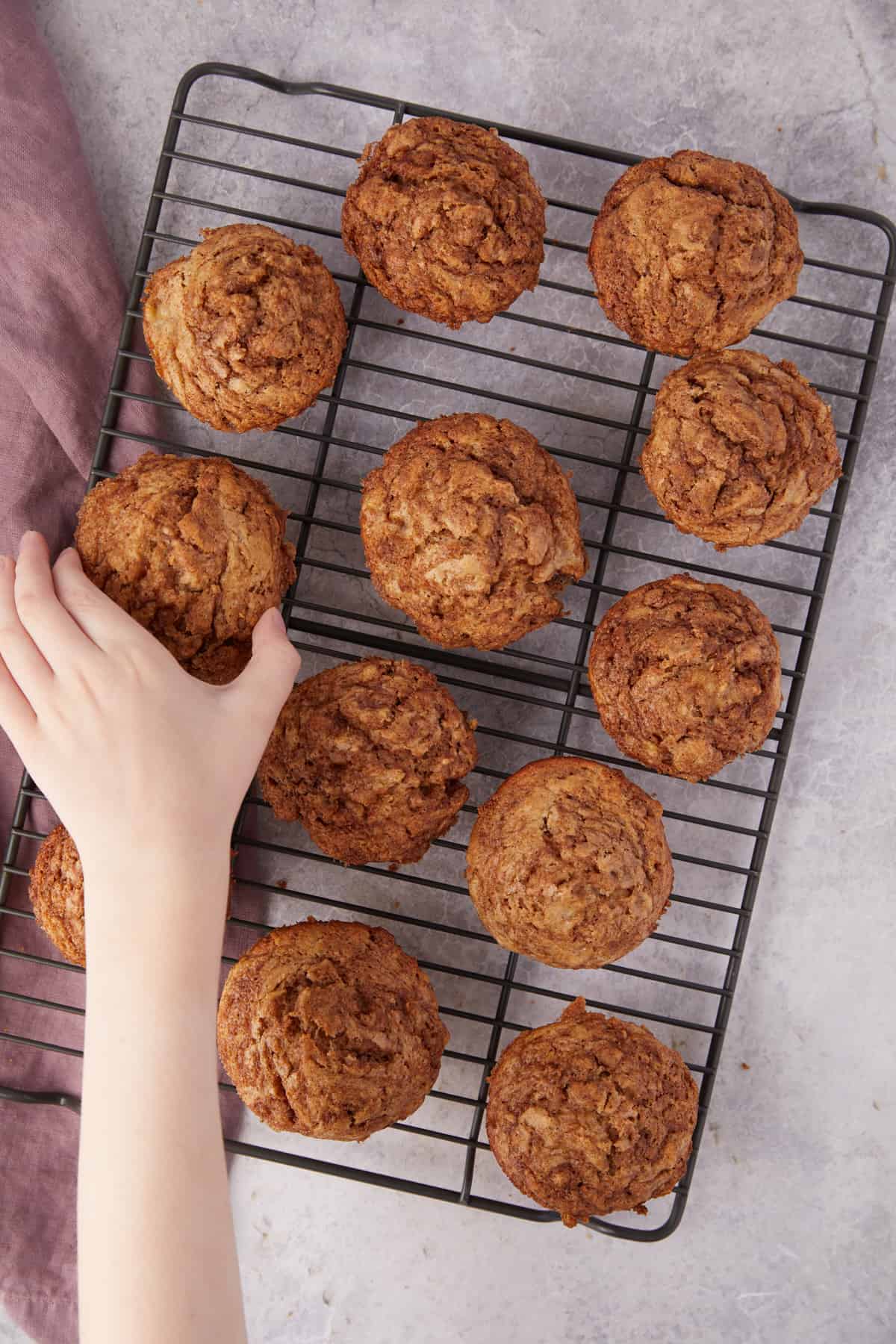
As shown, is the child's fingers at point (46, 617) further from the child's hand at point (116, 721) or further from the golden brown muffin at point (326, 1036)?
the golden brown muffin at point (326, 1036)

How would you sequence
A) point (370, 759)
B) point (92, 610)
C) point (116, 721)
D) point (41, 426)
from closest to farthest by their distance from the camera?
1. point (116, 721)
2. point (92, 610)
3. point (370, 759)
4. point (41, 426)

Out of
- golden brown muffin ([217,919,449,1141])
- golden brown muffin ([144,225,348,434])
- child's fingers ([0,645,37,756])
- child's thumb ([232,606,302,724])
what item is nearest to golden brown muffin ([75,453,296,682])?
child's thumb ([232,606,302,724])

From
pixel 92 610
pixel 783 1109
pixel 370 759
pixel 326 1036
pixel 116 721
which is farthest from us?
pixel 783 1109

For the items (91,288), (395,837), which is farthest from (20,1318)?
(91,288)

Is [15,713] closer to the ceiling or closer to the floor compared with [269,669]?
closer to the floor

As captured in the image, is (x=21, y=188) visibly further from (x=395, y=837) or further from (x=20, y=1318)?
(x=20, y=1318)

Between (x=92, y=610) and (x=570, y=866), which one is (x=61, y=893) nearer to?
(x=92, y=610)

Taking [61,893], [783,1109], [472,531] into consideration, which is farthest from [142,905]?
[783,1109]

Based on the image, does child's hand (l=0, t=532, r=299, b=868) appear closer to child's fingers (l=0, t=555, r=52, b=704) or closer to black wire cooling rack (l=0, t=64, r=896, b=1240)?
child's fingers (l=0, t=555, r=52, b=704)
